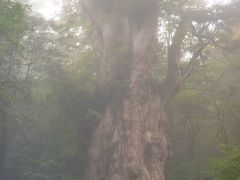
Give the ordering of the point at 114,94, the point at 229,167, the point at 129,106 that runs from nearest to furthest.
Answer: the point at 229,167 < the point at 129,106 < the point at 114,94

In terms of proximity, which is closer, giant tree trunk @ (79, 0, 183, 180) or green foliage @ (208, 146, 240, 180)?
green foliage @ (208, 146, 240, 180)

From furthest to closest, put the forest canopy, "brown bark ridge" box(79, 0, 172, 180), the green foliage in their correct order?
the forest canopy, "brown bark ridge" box(79, 0, 172, 180), the green foliage

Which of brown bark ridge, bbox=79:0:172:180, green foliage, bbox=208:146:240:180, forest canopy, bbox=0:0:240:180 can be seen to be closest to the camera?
green foliage, bbox=208:146:240:180

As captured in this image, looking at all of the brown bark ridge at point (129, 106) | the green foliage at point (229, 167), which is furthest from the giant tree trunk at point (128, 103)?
the green foliage at point (229, 167)

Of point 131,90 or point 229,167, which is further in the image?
point 131,90

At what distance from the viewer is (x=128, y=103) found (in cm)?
1245

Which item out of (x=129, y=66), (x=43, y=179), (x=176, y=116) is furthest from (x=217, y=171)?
(x=176, y=116)

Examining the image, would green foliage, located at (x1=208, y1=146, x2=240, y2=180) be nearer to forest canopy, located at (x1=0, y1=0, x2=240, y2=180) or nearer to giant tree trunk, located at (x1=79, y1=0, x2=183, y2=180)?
forest canopy, located at (x1=0, y1=0, x2=240, y2=180)

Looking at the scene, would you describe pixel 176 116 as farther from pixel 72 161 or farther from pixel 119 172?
pixel 119 172

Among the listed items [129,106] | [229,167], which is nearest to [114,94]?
[129,106]

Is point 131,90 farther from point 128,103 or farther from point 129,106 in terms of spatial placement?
point 129,106

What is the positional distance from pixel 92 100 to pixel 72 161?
9.03 ft

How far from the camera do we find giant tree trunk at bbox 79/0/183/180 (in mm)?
11758

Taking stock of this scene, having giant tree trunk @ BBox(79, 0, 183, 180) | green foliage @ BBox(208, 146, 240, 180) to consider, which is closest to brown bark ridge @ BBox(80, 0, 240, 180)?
giant tree trunk @ BBox(79, 0, 183, 180)
